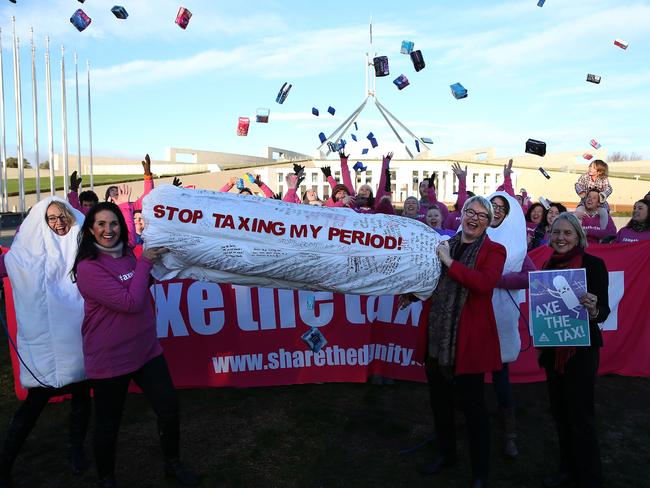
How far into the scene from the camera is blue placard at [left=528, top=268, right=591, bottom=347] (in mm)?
3158

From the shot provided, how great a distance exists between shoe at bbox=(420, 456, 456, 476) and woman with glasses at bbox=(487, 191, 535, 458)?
49 centimetres

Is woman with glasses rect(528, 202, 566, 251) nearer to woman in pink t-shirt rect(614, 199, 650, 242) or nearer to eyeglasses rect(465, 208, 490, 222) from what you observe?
woman in pink t-shirt rect(614, 199, 650, 242)

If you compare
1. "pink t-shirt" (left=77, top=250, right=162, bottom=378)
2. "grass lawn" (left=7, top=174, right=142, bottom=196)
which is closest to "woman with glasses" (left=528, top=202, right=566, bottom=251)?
"pink t-shirt" (left=77, top=250, right=162, bottom=378)

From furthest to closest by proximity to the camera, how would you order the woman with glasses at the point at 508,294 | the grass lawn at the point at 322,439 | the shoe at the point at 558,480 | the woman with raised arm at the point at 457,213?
1. the woman with raised arm at the point at 457,213
2. the woman with glasses at the point at 508,294
3. the grass lawn at the point at 322,439
4. the shoe at the point at 558,480

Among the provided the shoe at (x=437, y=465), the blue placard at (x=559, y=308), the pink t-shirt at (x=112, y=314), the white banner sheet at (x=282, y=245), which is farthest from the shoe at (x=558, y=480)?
the pink t-shirt at (x=112, y=314)

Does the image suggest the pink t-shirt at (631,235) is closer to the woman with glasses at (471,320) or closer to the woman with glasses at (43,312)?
the woman with glasses at (471,320)

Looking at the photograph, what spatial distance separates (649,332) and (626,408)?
3.92 feet

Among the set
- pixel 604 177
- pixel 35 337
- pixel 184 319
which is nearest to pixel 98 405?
pixel 35 337

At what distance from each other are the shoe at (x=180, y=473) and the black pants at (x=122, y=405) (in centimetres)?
16

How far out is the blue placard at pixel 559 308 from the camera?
3158 millimetres

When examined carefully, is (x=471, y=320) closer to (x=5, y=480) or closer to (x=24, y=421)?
(x=24, y=421)

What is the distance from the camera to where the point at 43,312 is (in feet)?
10.8

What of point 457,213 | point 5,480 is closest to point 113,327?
point 5,480

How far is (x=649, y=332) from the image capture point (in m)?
5.44
